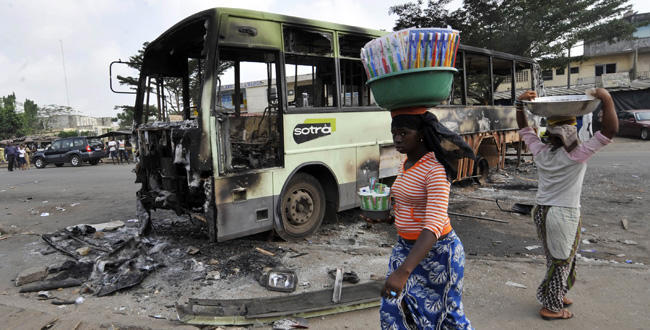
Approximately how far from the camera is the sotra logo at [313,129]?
5.05 metres

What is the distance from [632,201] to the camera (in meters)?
6.87

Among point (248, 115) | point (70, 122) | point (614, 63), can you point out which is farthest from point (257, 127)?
point (70, 122)

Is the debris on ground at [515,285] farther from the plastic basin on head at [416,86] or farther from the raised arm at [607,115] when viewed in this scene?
the plastic basin on head at [416,86]

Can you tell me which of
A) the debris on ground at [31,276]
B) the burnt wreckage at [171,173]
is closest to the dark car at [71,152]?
the burnt wreckage at [171,173]

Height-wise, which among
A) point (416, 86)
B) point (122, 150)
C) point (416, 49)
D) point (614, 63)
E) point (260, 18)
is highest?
point (614, 63)

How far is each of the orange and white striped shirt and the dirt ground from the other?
1.43 m

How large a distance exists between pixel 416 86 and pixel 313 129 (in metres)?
3.31

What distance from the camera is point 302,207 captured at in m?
5.25

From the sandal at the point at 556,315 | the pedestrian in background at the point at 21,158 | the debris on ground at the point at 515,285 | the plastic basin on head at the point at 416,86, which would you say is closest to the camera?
the plastic basin on head at the point at 416,86

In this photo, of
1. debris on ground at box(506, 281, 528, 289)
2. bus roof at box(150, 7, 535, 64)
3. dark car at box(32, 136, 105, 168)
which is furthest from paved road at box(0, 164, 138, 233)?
dark car at box(32, 136, 105, 168)

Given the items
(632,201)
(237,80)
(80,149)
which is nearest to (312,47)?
(237,80)

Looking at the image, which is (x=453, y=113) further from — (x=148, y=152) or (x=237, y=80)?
(x=148, y=152)

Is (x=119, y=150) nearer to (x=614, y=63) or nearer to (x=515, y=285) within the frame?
(x=515, y=285)

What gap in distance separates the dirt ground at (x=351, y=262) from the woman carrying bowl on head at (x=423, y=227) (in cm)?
115
